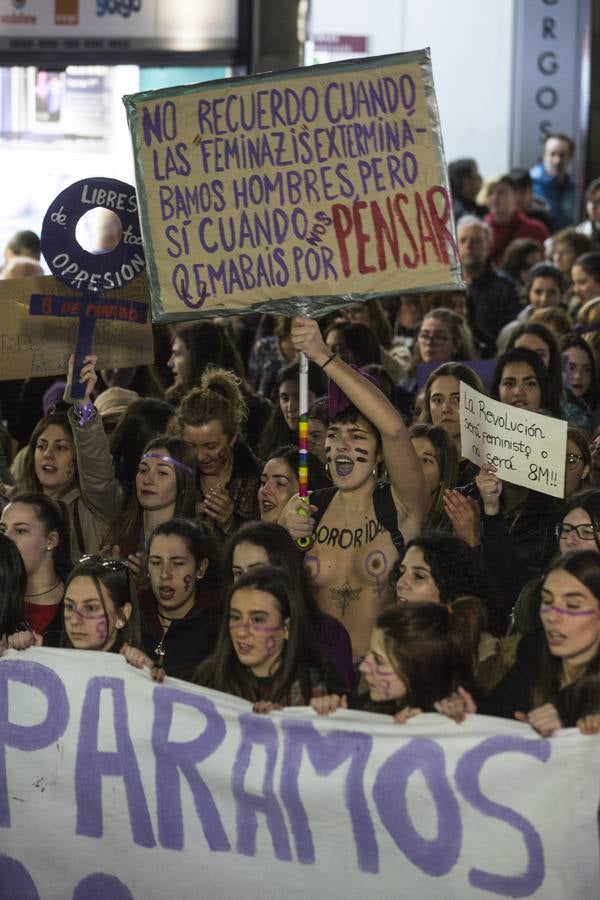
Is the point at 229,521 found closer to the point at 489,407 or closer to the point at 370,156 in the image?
the point at 489,407

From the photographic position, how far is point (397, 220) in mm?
5633

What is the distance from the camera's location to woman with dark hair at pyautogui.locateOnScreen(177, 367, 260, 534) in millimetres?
6578

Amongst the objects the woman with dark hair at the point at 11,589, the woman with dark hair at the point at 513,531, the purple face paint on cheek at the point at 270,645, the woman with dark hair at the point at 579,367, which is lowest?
the purple face paint on cheek at the point at 270,645

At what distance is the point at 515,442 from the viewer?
230 inches

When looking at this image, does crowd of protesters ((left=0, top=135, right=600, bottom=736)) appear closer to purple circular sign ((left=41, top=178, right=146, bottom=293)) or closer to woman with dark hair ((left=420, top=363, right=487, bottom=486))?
woman with dark hair ((left=420, top=363, right=487, bottom=486))

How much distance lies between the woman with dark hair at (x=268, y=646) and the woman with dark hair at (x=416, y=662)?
18 cm

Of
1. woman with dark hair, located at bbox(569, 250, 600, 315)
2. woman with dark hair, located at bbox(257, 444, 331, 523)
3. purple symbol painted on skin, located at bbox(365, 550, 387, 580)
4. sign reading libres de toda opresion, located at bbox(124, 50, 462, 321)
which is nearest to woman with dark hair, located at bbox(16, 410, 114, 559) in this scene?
woman with dark hair, located at bbox(257, 444, 331, 523)

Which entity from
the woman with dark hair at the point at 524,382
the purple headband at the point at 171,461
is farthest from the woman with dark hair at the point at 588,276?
the purple headband at the point at 171,461

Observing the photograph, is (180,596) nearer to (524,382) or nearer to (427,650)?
(427,650)

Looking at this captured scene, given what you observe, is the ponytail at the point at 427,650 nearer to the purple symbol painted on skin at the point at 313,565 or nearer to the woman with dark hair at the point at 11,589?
the purple symbol painted on skin at the point at 313,565

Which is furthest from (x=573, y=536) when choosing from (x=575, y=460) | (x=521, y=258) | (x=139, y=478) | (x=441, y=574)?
(x=521, y=258)

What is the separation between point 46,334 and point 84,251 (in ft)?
1.19

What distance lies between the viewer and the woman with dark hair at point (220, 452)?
6.58 meters

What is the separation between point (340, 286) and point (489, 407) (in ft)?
2.30
